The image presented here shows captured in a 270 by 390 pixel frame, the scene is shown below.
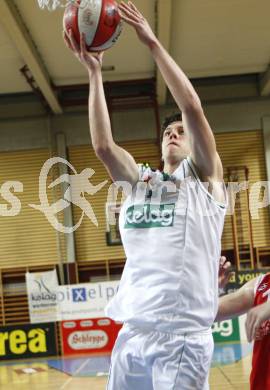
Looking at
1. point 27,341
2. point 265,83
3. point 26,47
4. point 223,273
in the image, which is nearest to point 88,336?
point 27,341

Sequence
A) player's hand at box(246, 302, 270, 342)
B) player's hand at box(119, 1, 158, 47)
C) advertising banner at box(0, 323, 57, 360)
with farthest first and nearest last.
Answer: advertising banner at box(0, 323, 57, 360)
player's hand at box(119, 1, 158, 47)
player's hand at box(246, 302, 270, 342)

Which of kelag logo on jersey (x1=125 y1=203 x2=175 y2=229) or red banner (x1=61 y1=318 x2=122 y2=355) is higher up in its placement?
kelag logo on jersey (x1=125 y1=203 x2=175 y2=229)

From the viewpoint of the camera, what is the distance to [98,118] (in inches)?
116

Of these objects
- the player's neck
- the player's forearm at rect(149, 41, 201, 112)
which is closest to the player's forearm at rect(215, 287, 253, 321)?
the player's neck

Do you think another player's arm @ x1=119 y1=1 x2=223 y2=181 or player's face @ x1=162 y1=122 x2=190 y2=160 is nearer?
another player's arm @ x1=119 y1=1 x2=223 y2=181

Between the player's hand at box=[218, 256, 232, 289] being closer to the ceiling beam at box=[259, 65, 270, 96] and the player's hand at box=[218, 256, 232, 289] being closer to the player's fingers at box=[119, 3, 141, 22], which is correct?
the player's fingers at box=[119, 3, 141, 22]

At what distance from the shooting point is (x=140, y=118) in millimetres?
14992

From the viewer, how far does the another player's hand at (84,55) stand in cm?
299

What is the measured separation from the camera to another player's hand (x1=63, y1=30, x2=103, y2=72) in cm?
299

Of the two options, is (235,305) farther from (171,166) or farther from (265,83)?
(265,83)

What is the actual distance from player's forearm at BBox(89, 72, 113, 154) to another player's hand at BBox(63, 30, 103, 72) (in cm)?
6

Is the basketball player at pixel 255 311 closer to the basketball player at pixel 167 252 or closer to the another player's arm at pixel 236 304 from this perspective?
the another player's arm at pixel 236 304

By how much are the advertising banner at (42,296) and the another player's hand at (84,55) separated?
10.4 meters

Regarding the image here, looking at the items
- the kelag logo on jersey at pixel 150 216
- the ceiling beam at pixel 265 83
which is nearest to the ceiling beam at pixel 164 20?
the ceiling beam at pixel 265 83
